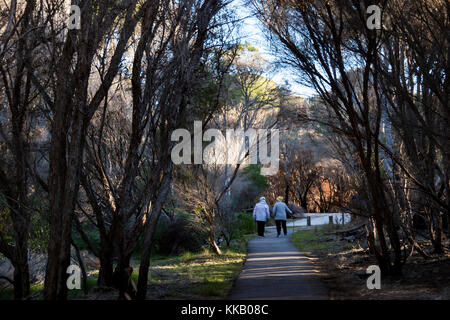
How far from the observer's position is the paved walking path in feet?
25.3

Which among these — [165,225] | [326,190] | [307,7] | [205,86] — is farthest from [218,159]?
[326,190]

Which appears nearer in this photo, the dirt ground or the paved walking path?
the dirt ground

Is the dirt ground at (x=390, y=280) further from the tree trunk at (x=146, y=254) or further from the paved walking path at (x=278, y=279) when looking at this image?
the tree trunk at (x=146, y=254)

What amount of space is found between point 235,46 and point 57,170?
14.7 feet

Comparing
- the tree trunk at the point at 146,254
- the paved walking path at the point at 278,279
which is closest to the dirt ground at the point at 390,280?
the paved walking path at the point at 278,279

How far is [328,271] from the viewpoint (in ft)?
35.3

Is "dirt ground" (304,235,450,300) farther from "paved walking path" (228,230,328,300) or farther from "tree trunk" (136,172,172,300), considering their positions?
"tree trunk" (136,172,172,300)

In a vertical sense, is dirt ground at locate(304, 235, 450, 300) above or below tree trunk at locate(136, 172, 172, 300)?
below

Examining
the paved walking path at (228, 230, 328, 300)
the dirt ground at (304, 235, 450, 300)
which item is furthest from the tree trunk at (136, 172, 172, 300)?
the dirt ground at (304, 235, 450, 300)

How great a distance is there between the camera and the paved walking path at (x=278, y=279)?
303 inches

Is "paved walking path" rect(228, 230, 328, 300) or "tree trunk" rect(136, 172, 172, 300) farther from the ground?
"tree trunk" rect(136, 172, 172, 300)

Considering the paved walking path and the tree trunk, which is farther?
the paved walking path

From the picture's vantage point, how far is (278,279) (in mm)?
9312

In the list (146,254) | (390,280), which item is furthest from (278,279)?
(146,254)
